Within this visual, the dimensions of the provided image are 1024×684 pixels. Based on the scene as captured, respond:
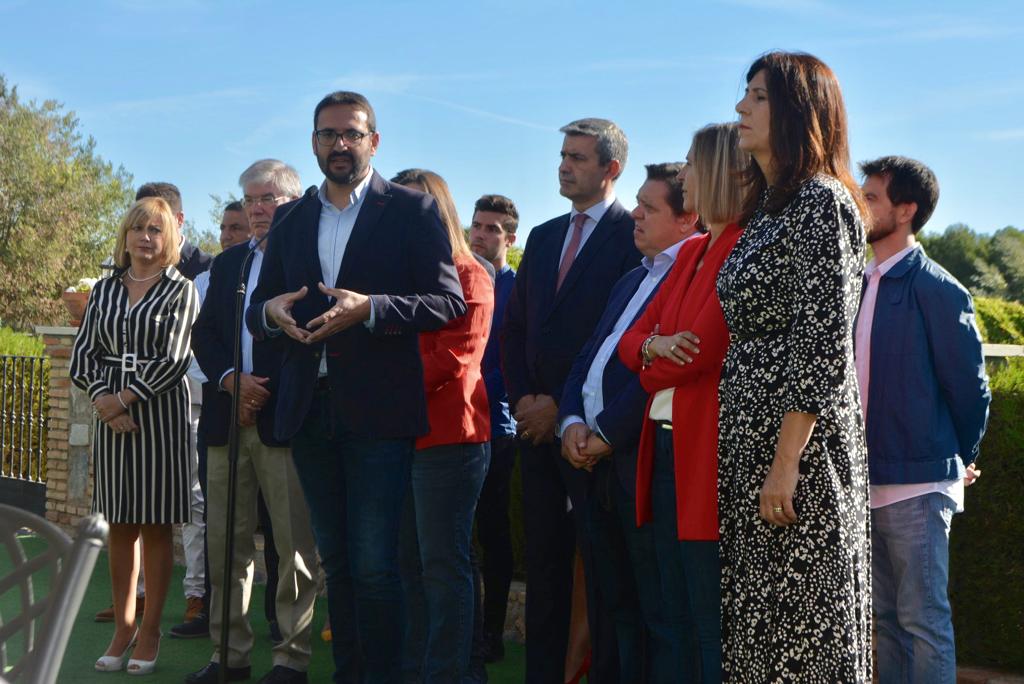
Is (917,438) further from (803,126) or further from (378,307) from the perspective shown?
(378,307)

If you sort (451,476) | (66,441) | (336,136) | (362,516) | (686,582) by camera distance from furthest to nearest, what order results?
(66,441)
(451,476)
(336,136)
(362,516)
(686,582)

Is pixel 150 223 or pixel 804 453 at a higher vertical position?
pixel 150 223

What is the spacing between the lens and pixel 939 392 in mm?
4289

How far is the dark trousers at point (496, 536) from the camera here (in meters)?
6.13

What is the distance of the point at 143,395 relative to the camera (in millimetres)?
5512

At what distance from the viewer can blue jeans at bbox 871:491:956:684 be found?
415cm

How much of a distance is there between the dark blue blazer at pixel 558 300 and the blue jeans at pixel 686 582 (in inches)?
46.2

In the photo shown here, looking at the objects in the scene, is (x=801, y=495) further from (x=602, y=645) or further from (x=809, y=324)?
(x=602, y=645)

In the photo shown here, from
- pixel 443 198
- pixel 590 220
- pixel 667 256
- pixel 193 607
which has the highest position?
pixel 443 198

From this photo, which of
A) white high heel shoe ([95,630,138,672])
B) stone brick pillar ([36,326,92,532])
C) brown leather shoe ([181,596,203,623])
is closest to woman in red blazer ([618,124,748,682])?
white high heel shoe ([95,630,138,672])

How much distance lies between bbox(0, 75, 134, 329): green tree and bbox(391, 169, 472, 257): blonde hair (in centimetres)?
3512

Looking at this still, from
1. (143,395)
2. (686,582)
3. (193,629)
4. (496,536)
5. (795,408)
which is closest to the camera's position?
(795,408)

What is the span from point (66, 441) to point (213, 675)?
5317 mm

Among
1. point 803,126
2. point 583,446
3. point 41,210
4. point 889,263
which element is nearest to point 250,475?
point 583,446
